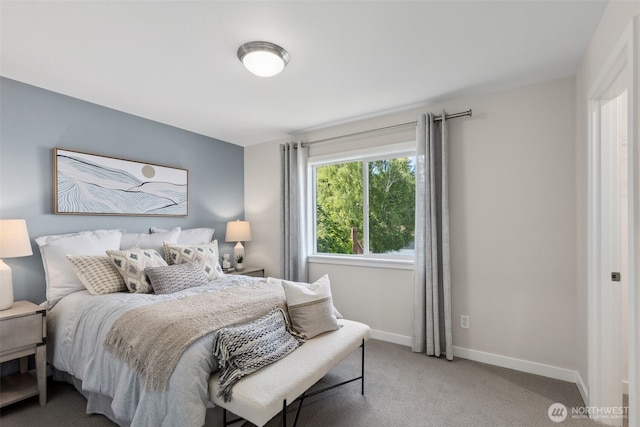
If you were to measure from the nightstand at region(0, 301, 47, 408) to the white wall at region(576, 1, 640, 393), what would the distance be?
3801 millimetres

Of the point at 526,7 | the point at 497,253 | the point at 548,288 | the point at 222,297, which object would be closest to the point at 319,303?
the point at 222,297

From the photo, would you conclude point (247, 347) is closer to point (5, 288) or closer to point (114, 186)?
point (5, 288)

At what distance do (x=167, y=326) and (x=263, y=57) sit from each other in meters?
1.76

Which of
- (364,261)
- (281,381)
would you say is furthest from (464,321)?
(281,381)

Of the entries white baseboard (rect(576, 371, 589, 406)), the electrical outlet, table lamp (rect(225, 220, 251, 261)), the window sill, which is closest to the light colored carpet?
white baseboard (rect(576, 371, 589, 406))

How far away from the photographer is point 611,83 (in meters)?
1.68

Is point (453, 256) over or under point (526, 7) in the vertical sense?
under

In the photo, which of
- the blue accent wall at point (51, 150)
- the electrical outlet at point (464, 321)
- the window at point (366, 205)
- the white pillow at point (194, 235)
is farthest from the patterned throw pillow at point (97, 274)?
the electrical outlet at point (464, 321)

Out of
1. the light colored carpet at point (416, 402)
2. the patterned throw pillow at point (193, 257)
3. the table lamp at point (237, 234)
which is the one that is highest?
the table lamp at point (237, 234)

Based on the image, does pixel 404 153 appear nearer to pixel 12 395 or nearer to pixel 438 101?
pixel 438 101

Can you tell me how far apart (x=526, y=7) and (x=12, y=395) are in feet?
13.2

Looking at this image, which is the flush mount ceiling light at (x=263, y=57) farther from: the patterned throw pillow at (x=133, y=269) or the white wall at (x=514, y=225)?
the patterned throw pillow at (x=133, y=269)

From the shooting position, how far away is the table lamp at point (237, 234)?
3975 millimetres

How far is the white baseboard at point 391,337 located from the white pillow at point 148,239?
7.96ft
